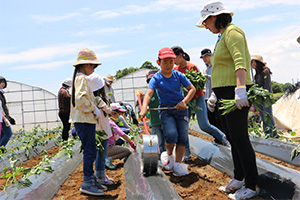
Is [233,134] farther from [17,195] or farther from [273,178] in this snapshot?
[17,195]

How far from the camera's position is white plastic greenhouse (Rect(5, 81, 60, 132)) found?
2019 centimetres

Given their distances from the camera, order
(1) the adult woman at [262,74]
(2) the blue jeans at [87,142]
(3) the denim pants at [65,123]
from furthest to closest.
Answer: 1. (3) the denim pants at [65,123]
2. (1) the adult woman at [262,74]
3. (2) the blue jeans at [87,142]

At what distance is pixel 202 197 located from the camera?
124 inches

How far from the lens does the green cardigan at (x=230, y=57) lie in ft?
8.80

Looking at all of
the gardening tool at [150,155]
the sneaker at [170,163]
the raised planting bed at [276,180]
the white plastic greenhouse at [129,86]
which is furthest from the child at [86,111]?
the white plastic greenhouse at [129,86]

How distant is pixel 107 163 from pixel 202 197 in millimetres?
2208

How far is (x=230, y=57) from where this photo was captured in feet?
9.31

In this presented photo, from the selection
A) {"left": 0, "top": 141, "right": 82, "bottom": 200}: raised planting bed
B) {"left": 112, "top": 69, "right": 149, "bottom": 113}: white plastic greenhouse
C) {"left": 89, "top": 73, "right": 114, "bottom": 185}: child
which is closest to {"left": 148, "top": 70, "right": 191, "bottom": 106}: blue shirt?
{"left": 89, "top": 73, "right": 114, "bottom": 185}: child

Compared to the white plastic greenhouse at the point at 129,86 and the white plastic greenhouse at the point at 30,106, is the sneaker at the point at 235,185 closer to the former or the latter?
the white plastic greenhouse at the point at 30,106

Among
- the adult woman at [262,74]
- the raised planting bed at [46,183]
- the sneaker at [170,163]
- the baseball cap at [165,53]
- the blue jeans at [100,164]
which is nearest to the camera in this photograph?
the raised planting bed at [46,183]

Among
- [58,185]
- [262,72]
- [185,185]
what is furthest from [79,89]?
[262,72]

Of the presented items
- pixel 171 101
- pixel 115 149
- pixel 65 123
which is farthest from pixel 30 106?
pixel 171 101

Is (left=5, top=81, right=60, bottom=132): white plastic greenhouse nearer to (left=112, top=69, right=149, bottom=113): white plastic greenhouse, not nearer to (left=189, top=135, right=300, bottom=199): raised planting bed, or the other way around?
(left=112, top=69, right=149, bottom=113): white plastic greenhouse

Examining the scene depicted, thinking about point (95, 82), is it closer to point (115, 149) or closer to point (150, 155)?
point (150, 155)
